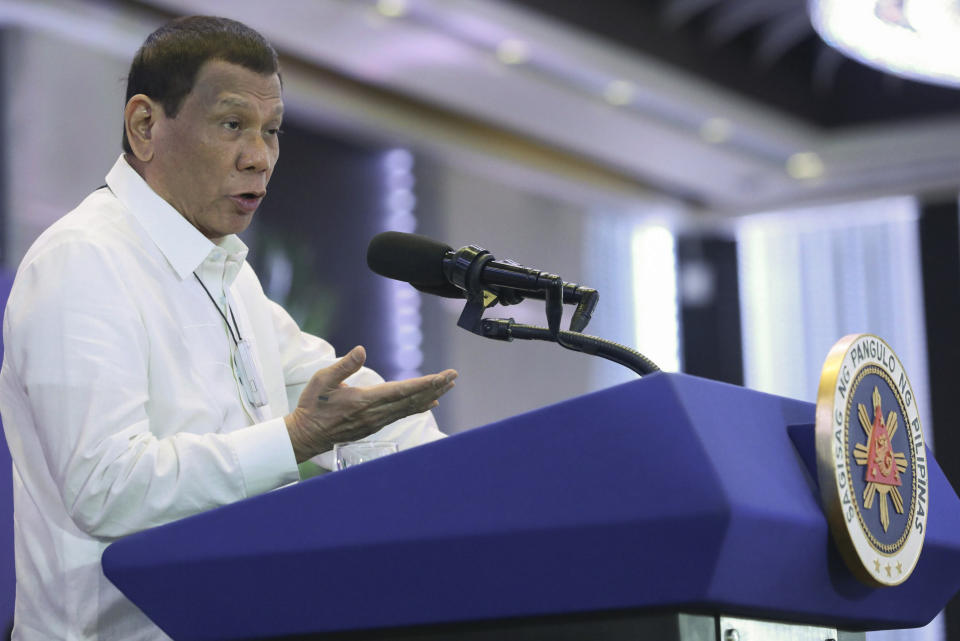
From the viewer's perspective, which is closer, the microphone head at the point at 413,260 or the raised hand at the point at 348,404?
the raised hand at the point at 348,404

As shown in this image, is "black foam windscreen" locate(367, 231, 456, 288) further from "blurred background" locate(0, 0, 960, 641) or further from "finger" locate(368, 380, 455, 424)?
"blurred background" locate(0, 0, 960, 641)

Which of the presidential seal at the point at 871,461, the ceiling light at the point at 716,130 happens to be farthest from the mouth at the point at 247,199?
the ceiling light at the point at 716,130

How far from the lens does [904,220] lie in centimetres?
716

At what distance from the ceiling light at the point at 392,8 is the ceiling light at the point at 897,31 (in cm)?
169

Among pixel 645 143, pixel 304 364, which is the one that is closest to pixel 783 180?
pixel 645 143

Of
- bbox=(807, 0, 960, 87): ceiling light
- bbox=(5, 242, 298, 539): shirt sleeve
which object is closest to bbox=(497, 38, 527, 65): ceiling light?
bbox=(807, 0, 960, 87): ceiling light

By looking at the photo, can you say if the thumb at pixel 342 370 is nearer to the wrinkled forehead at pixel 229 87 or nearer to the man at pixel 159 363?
the man at pixel 159 363

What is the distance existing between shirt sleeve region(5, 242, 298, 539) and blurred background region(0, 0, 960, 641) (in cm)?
290

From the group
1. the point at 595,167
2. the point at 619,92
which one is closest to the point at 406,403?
the point at 619,92

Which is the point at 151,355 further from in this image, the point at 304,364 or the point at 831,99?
the point at 831,99

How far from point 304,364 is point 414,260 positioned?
19.6 inches

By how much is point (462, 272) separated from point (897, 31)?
4519 millimetres

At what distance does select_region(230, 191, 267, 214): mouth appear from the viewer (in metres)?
1.60

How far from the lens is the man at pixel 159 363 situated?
4.23 ft
